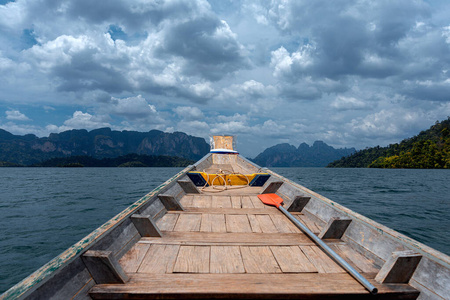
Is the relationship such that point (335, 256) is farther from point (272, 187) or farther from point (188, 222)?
point (272, 187)

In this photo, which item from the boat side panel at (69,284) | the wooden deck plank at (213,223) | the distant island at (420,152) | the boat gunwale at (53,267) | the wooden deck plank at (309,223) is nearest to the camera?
the boat gunwale at (53,267)

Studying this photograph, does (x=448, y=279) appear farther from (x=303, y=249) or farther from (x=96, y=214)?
(x=96, y=214)

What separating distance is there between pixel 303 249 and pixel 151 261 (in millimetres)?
1791

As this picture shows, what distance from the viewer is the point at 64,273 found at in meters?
1.86

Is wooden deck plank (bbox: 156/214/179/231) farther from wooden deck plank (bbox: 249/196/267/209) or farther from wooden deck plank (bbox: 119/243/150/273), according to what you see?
wooden deck plank (bbox: 249/196/267/209)

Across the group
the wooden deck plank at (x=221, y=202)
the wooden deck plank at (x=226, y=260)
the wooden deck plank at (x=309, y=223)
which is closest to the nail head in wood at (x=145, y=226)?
the wooden deck plank at (x=226, y=260)

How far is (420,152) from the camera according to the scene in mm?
90500

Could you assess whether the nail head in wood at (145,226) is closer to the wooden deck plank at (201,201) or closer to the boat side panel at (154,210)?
the boat side panel at (154,210)

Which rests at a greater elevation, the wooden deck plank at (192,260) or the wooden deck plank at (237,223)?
the wooden deck plank at (237,223)

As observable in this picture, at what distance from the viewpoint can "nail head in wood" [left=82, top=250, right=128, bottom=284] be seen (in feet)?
6.65

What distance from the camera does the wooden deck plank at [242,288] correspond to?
1967 millimetres

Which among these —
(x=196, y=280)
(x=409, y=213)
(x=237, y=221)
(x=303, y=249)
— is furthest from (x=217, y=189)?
(x=409, y=213)

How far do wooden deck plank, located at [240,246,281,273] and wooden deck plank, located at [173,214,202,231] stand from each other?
0.98 m

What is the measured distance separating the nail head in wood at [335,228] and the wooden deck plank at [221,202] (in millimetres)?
2070
